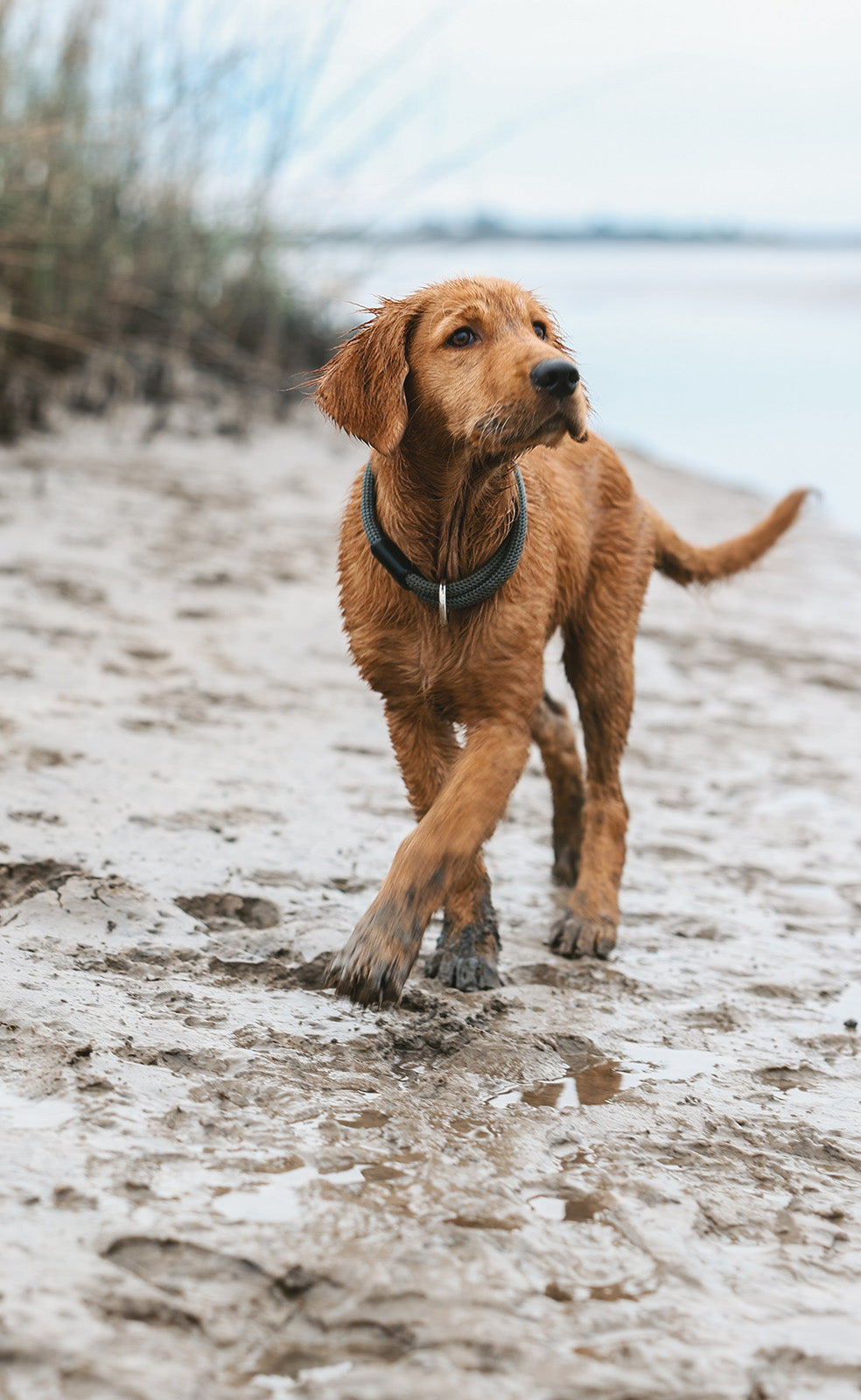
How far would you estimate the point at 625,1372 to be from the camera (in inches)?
73.4

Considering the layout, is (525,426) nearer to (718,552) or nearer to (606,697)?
(606,697)

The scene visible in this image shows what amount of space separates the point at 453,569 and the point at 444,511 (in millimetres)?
118

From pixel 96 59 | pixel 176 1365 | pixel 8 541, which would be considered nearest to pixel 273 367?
pixel 96 59

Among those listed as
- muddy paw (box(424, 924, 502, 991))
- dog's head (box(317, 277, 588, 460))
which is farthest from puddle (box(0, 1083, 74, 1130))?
dog's head (box(317, 277, 588, 460))

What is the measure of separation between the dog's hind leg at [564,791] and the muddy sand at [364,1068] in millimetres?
95

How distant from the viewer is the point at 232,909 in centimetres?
338

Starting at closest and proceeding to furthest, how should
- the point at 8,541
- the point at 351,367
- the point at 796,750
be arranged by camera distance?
the point at 351,367
the point at 796,750
the point at 8,541

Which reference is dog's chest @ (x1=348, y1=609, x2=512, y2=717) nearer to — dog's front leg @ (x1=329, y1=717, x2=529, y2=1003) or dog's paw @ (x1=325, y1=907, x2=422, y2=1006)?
dog's front leg @ (x1=329, y1=717, x2=529, y2=1003)

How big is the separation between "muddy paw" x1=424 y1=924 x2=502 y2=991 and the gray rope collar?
75 cm

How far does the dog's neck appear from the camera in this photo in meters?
2.95

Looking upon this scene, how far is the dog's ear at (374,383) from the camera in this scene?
288cm

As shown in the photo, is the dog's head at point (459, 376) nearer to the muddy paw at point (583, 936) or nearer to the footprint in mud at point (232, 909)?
the footprint in mud at point (232, 909)

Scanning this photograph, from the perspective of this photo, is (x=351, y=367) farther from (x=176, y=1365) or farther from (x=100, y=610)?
(x=100, y=610)

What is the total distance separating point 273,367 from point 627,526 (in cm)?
600
